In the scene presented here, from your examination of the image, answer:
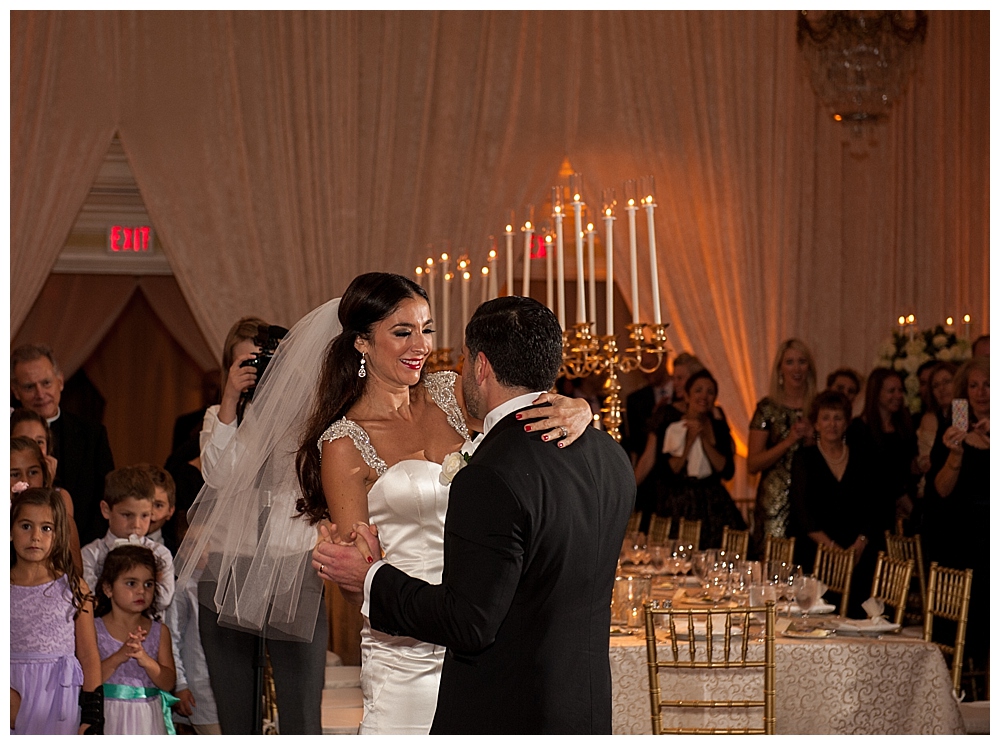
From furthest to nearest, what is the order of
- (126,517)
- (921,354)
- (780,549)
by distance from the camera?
(921,354) < (780,549) < (126,517)

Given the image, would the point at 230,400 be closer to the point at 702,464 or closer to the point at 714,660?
the point at 714,660

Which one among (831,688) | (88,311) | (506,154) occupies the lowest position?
(831,688)

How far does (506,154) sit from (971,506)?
483cm

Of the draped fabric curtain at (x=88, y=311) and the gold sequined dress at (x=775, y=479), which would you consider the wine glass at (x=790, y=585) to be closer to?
the gold sequined dress at (x=775, y=479)

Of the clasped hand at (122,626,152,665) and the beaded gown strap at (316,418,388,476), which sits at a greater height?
the beaded gown strap at (316,418,388,476)

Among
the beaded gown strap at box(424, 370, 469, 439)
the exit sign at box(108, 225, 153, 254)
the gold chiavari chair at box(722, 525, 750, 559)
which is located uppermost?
the exit sign at box(108, 225, 153, 254)

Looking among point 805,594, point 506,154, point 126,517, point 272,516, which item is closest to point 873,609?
point 805,594

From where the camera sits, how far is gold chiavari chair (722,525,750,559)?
626cm

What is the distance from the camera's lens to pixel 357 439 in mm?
3225

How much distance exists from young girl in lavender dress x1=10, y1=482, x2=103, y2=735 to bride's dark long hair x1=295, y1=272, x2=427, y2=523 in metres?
1.17

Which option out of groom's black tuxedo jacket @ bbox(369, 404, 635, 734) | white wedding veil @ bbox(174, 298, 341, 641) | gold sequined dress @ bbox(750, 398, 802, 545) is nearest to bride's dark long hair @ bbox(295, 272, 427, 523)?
white wedding veil @ bbox(174, 298, 341, 641)

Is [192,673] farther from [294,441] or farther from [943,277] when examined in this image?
[943,277]

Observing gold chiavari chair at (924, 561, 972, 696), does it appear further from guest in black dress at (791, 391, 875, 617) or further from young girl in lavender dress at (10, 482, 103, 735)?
young girl in lavender dress at (10, 482, 103, 735)

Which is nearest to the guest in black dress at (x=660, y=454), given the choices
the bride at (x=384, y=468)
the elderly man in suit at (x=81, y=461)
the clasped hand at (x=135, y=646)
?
the elderly man in suit at (x=81, y=461)
